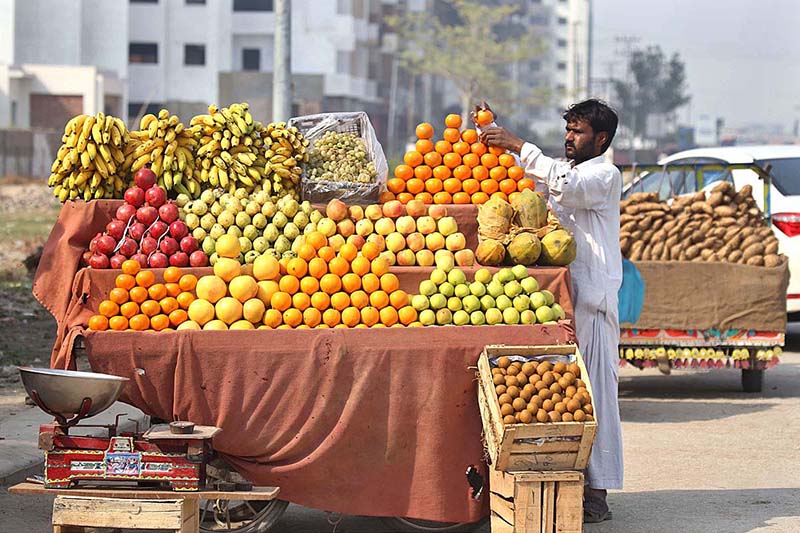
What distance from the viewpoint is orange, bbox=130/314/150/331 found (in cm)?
581

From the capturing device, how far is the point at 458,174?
6.84m

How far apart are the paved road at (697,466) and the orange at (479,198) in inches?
67.7

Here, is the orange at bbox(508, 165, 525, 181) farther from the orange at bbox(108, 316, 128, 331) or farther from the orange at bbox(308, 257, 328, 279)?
the orange at bbox(108, 316, 128, 331)

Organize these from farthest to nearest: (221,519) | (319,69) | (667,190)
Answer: (319,69) → (667,190) → (221,519)

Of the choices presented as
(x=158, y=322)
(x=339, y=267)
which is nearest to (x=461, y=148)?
(x=339, y=267)

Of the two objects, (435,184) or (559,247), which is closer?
(559,247)

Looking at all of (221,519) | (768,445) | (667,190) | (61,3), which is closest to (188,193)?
(221,519)

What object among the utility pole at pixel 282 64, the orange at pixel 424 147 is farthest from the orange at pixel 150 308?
the utility pole at pixel 282 64

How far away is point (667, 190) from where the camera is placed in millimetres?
13461

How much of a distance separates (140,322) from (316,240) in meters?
0.96

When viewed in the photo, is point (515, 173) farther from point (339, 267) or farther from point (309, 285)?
point (309, 285)

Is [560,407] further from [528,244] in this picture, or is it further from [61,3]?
[61,3]

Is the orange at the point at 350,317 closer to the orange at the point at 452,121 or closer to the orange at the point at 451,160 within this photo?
the orange at the point at 451,160

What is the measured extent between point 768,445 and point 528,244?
329 centimetres
